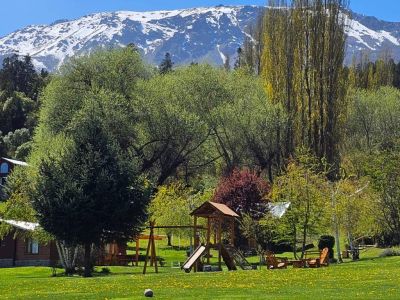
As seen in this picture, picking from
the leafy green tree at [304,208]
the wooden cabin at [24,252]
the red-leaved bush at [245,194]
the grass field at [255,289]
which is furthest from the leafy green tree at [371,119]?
the grass field at [255,289]

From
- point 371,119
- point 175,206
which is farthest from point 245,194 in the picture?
point 371,119

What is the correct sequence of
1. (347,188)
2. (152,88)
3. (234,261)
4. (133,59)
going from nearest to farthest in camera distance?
(234,261) → (347,188) → (152,88) → (133,59)

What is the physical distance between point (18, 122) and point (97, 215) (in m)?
65.6

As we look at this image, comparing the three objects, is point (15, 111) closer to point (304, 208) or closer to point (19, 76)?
point (19, 76)

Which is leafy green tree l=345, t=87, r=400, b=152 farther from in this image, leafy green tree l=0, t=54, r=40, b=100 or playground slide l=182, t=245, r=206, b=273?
leafy green tree l=0, t=54, r=40, b=100

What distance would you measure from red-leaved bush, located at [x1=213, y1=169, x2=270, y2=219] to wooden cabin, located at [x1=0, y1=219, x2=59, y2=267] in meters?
13.8

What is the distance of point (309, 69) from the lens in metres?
61.4

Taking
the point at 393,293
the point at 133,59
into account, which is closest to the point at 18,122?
the point at 133,59

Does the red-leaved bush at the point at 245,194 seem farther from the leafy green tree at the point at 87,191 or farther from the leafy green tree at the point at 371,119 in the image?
the leafy green tree at the point at 371,119

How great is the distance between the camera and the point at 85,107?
181 ft

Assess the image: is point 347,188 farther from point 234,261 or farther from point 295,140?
point 295,140

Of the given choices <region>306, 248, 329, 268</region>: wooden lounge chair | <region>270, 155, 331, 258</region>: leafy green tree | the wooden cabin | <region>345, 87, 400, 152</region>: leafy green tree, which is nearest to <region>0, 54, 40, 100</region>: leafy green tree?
<region>345, 87, 400, 152</region>: leafy green tree

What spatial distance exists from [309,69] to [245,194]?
55.9 feet

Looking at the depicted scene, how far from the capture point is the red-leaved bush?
48812mm
